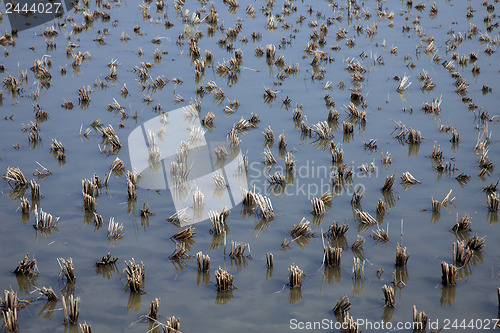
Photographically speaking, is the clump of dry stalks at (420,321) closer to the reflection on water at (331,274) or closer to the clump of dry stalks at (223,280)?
the reflection on water at (331,274)

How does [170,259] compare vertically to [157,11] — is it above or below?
below

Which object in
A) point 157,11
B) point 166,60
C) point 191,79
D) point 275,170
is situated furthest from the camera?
point 157,11

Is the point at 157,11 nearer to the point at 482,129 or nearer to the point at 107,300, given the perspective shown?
the point at 482,129

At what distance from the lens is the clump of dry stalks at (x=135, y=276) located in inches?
197

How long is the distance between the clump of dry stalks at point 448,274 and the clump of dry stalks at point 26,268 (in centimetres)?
430

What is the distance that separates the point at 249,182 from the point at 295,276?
2.42 meters

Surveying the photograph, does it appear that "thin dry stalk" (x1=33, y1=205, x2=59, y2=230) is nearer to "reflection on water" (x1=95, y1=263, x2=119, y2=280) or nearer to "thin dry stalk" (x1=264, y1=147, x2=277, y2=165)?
"reflection on water" (x1=95, y1=263, x2=119, y2=280)

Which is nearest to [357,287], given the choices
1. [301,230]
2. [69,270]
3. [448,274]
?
[448,274]

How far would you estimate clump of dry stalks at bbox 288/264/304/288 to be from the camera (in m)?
5.10

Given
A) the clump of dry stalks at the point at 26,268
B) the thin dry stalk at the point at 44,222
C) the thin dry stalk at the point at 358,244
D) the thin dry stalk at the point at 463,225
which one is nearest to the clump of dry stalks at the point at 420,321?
the thin dry stalk at the point at 358,244

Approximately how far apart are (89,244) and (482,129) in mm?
6791

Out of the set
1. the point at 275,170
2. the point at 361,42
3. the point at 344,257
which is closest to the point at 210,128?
the point at 275,170

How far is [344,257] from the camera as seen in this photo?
18.5 ft

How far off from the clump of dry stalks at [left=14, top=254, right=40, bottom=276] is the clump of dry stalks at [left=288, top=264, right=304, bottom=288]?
2.72 meters
